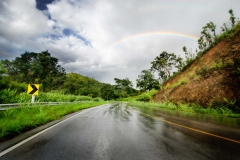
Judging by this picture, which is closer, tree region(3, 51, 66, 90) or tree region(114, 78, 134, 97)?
tree region(3, 51, 66, 90)

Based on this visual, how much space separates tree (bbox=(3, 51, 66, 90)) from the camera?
6612 centimetres

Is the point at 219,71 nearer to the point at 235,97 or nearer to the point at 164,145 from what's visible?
the point at 235,97

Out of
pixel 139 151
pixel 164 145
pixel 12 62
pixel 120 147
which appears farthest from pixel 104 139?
pixel 12 62

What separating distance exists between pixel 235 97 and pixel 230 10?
17.1 m

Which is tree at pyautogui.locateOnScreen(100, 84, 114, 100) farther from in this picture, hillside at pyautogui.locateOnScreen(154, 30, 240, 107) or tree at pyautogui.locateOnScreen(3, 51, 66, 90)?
hillside at pyautogui.locateOnScreen(154, 30, 240, 107)

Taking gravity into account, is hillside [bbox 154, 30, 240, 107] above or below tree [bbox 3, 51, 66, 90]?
below

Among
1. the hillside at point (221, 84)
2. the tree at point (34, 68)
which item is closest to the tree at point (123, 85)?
the tree at point (34, 68)

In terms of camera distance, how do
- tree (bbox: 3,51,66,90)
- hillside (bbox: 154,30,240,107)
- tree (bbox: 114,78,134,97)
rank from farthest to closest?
tree (bbox: 114,78,134,97), tree (bbox: 3,51,66,90), hillside (bbox: 154,30,240,107)

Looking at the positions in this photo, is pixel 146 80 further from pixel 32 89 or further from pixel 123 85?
pixel 32 89

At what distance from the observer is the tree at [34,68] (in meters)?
66.1

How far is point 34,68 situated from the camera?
65.4 metres

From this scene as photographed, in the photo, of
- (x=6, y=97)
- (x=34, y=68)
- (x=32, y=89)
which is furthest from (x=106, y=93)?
(x=6, y=97)

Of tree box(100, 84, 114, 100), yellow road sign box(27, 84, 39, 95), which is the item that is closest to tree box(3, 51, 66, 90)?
tree box(100, 84, 114, 100)

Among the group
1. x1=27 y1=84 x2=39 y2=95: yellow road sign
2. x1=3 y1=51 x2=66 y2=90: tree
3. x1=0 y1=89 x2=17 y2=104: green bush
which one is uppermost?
x1=3 y1=51 x2=66 y2=90: tree
